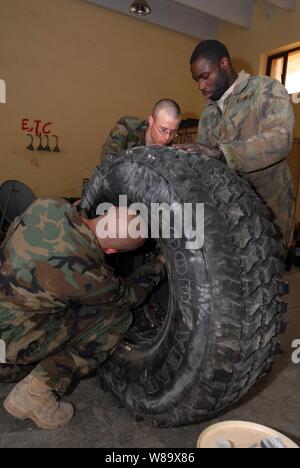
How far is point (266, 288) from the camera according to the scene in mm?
1003

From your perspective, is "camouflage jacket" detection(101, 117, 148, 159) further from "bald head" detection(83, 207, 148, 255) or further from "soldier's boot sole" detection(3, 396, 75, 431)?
"soldier's boot sole" detection(3, 396, 75, 431)

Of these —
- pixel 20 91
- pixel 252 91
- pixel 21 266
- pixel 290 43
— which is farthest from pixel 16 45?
pixel 21 266

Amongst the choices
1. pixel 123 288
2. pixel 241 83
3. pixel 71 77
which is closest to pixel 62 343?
pixel 123 288

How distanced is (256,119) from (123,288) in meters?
0.91

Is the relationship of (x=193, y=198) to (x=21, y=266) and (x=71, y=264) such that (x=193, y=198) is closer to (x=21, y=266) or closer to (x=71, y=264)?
(x=71, y=264)

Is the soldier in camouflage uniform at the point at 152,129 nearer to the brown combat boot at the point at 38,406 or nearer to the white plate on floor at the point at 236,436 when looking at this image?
the brown combat boot at the point at 38,406

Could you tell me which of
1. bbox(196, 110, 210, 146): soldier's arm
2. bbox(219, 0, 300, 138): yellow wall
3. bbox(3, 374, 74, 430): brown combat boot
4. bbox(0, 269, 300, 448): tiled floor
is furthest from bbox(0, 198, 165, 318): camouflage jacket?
bbox(219, 0, 300, 138): yellow wall

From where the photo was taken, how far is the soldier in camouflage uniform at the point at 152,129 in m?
2.16

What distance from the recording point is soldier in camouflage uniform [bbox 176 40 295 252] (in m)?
1.39

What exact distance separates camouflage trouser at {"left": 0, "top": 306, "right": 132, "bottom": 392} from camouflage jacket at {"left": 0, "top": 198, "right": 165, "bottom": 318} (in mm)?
67

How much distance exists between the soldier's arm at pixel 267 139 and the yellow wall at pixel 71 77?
376 cm

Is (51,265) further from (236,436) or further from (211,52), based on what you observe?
(211,52)
